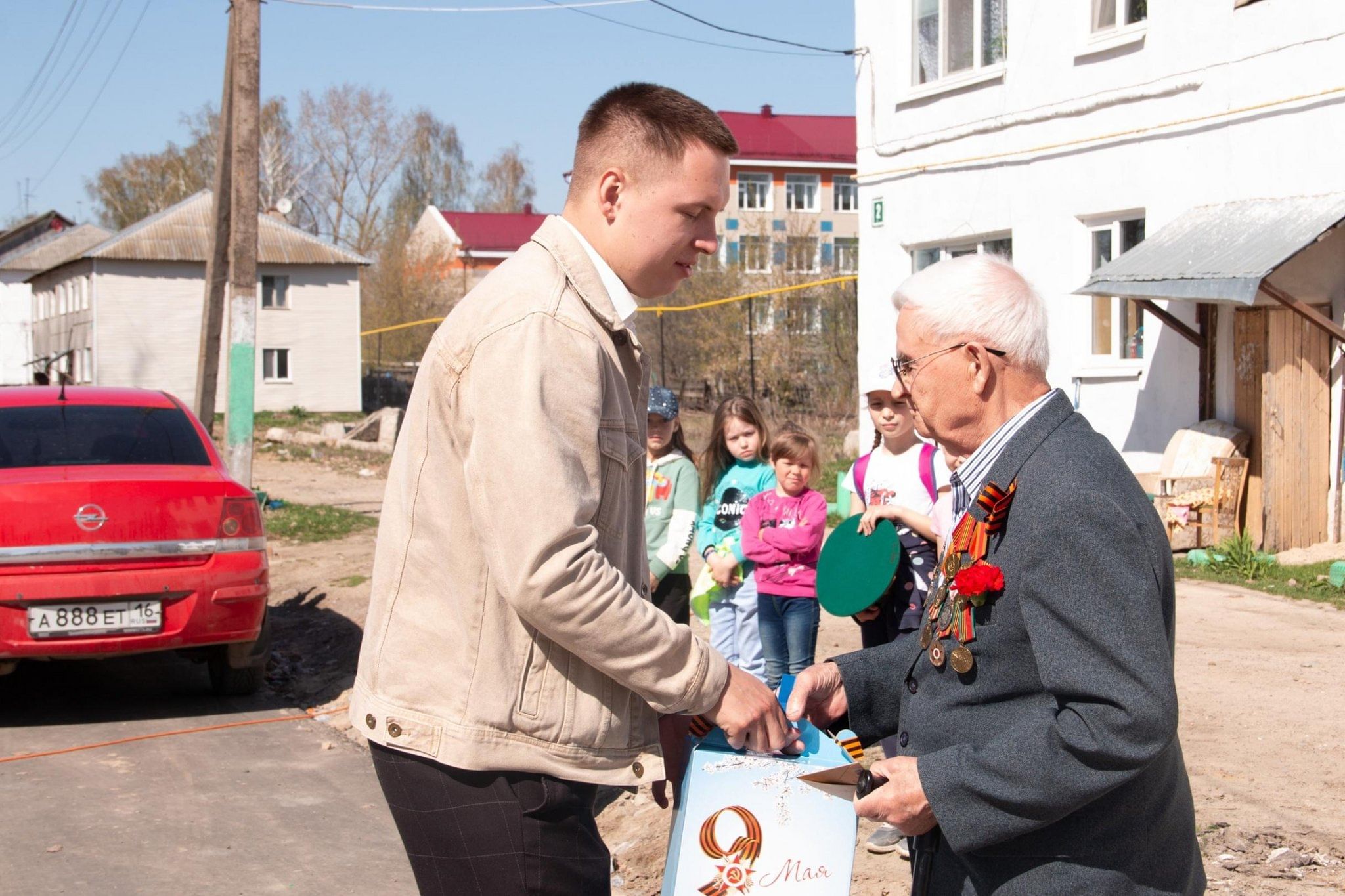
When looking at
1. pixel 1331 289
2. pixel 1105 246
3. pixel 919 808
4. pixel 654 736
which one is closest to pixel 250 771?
pixel 654 736

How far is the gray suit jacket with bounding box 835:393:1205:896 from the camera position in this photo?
1.95 meters

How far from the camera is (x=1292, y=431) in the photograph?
10469 mm

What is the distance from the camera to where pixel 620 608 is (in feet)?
6.87

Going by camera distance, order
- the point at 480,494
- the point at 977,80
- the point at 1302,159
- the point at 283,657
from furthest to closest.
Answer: the point at 977,80 → the point at 1302,159 → the point at 283,657 → the point at 480,494

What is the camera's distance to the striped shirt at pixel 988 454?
224 cm

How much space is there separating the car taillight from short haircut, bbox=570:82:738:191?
5047 millimetres

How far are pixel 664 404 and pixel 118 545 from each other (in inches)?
113

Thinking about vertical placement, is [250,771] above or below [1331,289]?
below

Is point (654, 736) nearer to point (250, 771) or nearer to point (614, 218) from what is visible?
point (614, 218)

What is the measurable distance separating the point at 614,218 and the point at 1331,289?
9.81 metres

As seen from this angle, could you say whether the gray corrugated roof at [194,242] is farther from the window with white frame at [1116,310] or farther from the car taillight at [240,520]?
the car taillight at [240,520]

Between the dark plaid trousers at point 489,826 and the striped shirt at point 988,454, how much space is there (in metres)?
0.86

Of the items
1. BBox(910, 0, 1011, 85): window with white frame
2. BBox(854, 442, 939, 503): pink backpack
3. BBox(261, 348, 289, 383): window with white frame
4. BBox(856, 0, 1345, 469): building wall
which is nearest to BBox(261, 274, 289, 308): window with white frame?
BBox(261, 348, 289, 383): window with white frame

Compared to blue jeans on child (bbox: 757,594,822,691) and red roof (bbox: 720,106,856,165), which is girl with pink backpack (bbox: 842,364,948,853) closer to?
blue jeans on child (bbox: 757,594,822,691)
